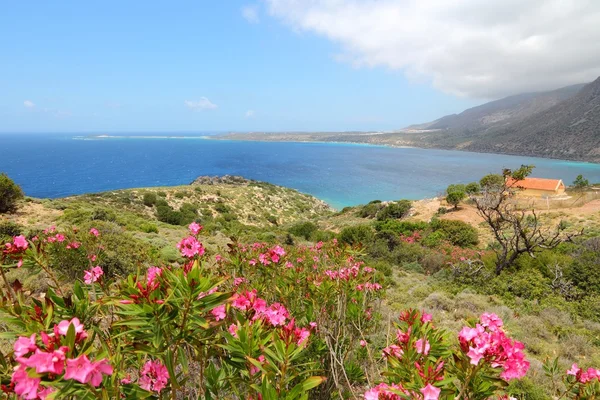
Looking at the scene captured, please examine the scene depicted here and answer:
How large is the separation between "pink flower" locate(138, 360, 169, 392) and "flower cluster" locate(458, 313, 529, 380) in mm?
1453

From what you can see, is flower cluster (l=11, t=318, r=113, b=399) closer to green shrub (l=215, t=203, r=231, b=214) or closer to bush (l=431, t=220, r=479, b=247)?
bush (l=431, t=220, r=479, b=247)

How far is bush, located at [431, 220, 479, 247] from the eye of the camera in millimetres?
14180

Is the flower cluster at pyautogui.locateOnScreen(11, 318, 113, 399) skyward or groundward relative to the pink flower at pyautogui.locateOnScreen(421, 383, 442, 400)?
skyward

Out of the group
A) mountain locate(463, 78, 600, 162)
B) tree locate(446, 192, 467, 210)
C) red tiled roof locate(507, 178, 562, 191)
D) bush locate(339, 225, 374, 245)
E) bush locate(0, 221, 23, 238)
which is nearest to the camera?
bush locate(0, 221, 23, 238)

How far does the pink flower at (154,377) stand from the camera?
4.99ft

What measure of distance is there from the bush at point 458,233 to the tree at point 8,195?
2128 cm

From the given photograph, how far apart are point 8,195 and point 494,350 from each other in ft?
64.0

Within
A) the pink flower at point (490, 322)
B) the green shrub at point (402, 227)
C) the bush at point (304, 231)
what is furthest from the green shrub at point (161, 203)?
the pink flower at point (490, 322)

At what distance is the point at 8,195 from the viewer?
14008mm

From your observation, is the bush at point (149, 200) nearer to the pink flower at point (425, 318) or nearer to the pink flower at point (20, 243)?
the pink flower at point (20, 243)

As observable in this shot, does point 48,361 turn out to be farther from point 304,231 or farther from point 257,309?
point 304,231

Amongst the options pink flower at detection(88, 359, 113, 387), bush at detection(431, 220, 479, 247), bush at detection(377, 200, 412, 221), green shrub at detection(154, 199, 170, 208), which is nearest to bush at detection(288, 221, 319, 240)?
bush at detection(431, 220, 479, 247)

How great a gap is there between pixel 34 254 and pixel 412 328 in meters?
2.48

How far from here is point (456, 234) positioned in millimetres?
14586
